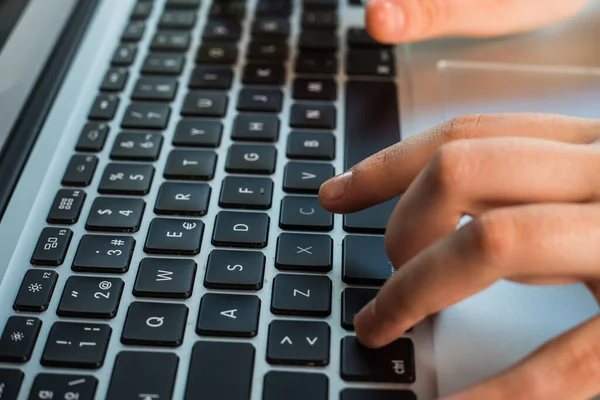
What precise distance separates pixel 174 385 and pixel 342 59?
0.36 metres

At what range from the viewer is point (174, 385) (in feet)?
1.28

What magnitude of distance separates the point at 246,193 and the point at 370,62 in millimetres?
203

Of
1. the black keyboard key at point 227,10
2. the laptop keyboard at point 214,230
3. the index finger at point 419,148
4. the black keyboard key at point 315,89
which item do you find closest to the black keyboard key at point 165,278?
the laptop keyboard at point 214,230

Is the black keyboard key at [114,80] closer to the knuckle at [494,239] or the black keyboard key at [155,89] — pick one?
the black keyboard key at [155,89]

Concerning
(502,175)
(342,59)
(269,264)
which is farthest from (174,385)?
(342,59)

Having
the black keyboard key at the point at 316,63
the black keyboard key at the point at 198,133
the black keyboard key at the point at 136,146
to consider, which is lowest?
the black keyboard key at the point at 136,146

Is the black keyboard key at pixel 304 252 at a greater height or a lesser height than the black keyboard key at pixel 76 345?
greater

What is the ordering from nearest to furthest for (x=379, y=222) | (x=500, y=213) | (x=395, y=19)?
(x=500, y=213) < (x=379, y=222) < (x=395, y=19)

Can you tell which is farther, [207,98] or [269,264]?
[207,98]

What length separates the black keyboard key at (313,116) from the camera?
0.56 metres

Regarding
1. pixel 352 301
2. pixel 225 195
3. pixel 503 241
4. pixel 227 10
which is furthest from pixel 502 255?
pixel 227 10

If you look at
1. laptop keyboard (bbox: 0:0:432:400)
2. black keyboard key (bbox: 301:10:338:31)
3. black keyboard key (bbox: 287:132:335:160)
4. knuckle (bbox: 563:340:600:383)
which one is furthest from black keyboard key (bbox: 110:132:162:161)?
knuckle (bbox: 563:340:600:383)

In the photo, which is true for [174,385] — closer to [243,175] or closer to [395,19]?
[243,175]

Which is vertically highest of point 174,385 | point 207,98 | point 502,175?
point 207,98
